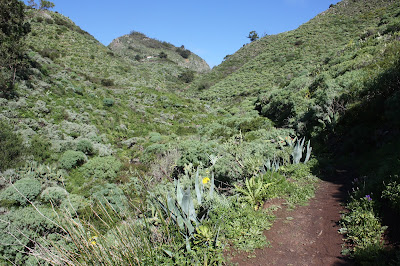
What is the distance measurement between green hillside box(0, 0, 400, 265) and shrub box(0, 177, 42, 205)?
33mm

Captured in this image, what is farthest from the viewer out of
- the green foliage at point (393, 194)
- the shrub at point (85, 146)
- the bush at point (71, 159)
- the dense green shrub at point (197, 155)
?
the shrub at point (85, 146)

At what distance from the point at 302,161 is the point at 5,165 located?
962 cm

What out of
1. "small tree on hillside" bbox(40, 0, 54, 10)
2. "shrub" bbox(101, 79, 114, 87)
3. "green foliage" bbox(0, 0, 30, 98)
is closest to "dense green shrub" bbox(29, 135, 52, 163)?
"green foliage" bbox(0, 0, 30, 98)

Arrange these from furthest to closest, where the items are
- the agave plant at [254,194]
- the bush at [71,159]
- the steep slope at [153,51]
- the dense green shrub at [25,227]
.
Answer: the steep slope at [153,51], the bush at [71,159], the dense green shrub at [25,227], the agave plant at [254,194]

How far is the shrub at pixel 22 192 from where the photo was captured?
5725 millimetres

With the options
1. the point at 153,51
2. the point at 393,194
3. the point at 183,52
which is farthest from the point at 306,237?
the point at 183,52

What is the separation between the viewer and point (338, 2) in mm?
40219

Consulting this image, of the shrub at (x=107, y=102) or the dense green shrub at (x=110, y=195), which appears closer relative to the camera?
the dense green shrub at (x=110, y=195)

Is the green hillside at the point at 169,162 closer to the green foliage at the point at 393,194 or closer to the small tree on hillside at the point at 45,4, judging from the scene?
the green foliage at the point at 393,194

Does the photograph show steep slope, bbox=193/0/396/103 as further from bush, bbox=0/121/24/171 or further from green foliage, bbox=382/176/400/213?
green foliage, bbox=382/176/400/213

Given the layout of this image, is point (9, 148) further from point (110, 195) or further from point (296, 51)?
point (296, 51)

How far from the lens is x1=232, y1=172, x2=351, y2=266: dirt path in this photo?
280 cm

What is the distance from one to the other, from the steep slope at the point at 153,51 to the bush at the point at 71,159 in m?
43.6

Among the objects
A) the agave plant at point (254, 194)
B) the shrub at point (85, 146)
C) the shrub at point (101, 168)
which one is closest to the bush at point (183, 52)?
the shrub at point (85, 146)
